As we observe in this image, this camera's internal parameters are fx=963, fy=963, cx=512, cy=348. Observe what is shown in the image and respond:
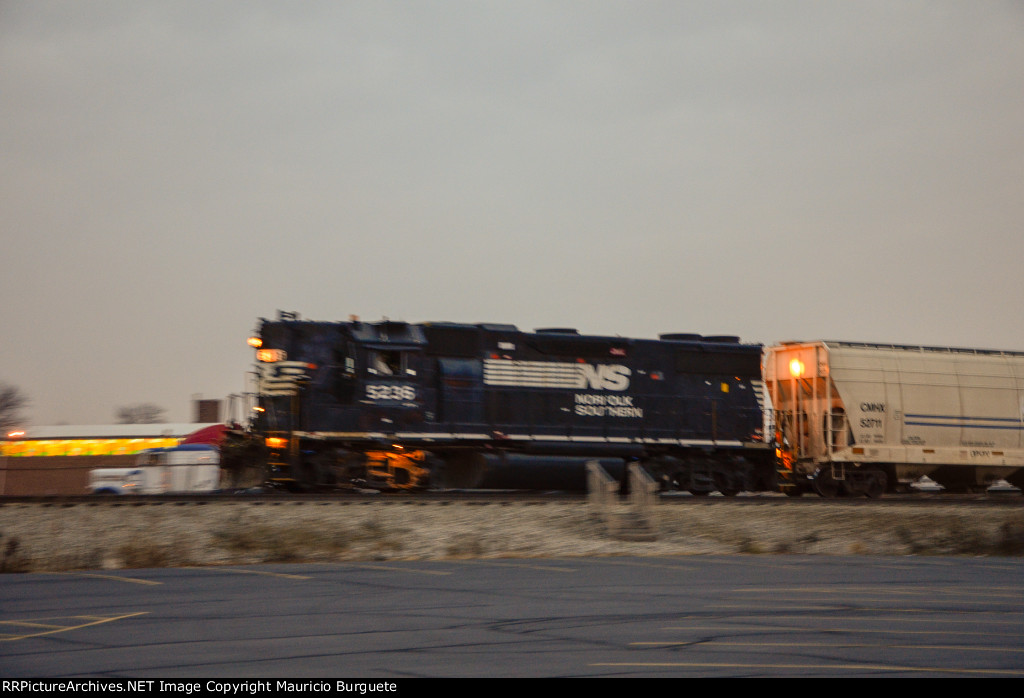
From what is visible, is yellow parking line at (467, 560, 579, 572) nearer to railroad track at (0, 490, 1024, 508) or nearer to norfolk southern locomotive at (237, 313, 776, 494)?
railroad track at (0, 490, 1024, 508)

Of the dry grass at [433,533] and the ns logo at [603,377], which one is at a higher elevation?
the ns logo at [603,377]

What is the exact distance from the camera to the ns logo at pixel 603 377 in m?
23.2

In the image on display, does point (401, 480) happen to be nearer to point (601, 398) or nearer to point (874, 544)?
point (601, 398)

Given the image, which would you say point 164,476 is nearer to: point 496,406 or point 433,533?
point 496,406

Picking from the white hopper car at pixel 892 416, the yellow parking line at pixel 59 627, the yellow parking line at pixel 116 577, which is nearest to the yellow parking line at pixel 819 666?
the yellow parking line at pixel 59 627

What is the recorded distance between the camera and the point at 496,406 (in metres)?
22.6

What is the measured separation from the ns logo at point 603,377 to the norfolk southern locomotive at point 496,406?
29 millimetres

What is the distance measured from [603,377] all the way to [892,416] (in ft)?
23.9

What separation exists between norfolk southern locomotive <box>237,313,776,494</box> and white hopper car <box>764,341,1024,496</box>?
0.96m

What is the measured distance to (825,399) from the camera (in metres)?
23.6

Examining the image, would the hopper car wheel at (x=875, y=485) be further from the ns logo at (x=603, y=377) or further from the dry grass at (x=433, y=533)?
the ns logo at (x=603, y=377)

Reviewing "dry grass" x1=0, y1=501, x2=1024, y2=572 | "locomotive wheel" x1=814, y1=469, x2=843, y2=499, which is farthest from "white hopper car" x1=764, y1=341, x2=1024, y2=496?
"dry grass" x1=0, y1=501, x2=1024, y2=572

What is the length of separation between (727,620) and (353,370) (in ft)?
46.4
